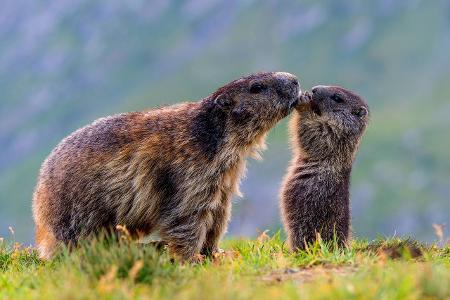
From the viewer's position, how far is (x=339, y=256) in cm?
963

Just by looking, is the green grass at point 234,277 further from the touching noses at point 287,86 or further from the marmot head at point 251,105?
the touching noses at point 287,86

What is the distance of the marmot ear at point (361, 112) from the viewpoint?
13352 mm

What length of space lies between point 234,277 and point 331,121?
517 cm

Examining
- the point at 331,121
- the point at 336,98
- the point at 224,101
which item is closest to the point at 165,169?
the point at 224,101

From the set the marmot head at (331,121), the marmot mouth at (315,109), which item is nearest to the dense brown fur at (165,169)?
the marmot head at (331,121)

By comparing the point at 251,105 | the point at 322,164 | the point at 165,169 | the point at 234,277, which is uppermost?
the point at 251,105

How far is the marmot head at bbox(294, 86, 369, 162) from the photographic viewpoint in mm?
12773

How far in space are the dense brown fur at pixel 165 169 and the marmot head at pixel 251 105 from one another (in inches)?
0.6

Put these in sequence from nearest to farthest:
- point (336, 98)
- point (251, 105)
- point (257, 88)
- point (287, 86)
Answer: point (251, 105) → point (257, 88) → point (287, 86) → point (336, 98)

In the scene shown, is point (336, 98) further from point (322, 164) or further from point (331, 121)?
point (322, 164)

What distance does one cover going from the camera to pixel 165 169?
11438 millimetres

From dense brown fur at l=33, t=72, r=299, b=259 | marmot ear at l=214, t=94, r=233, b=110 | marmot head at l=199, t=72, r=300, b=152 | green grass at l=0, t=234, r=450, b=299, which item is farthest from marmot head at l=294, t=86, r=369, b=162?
green grass at l=0, t=234, r=450, b=299

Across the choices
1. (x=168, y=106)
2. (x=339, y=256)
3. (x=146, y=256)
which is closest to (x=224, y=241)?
(x=168, y=106)

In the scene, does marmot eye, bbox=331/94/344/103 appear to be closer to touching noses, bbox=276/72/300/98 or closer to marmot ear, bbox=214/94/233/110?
touching noses, bbox=276/72/300/98
